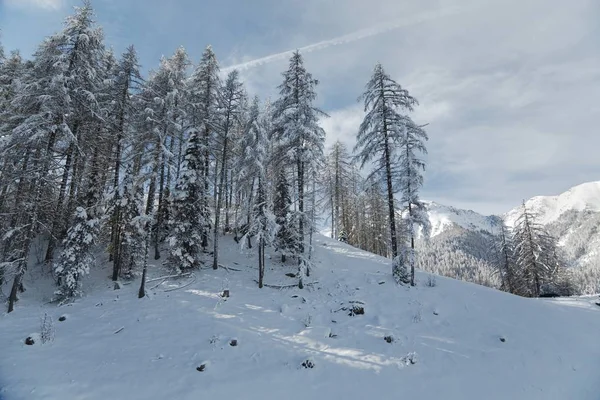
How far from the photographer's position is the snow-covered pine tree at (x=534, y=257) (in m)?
32.1

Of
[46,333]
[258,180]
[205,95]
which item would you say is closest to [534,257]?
[258,180]

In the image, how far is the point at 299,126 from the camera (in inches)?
784

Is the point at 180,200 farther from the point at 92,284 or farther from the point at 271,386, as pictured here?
the point at 271,386

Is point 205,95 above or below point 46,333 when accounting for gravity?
above

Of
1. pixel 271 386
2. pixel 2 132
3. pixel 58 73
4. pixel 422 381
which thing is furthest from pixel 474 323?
pixel 2 132

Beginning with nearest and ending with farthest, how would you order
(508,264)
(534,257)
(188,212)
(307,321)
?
(307,321), (188,212), (534,257), (508,264)

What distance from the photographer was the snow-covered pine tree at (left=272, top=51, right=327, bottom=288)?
19922 millimetres

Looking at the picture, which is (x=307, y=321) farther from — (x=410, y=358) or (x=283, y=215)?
(x=283, y=215)

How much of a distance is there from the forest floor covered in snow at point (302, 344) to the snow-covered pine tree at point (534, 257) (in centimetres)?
1817

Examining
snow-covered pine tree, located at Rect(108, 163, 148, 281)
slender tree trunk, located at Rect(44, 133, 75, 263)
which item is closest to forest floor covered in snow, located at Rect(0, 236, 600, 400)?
snow-covered pine tree, located at Rect(108, 163, 148, 281)

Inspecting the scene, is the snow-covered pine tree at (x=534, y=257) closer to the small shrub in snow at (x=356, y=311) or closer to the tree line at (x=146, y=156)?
the tree line at (x=146, y=156)

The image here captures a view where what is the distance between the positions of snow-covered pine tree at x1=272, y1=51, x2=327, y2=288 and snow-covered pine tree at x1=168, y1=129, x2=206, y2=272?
5829 mm

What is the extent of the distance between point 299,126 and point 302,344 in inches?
529

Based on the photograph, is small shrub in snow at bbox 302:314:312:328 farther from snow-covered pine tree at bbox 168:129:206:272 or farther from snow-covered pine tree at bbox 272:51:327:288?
snow-covered pine tree at bbox 168:129:206:272
